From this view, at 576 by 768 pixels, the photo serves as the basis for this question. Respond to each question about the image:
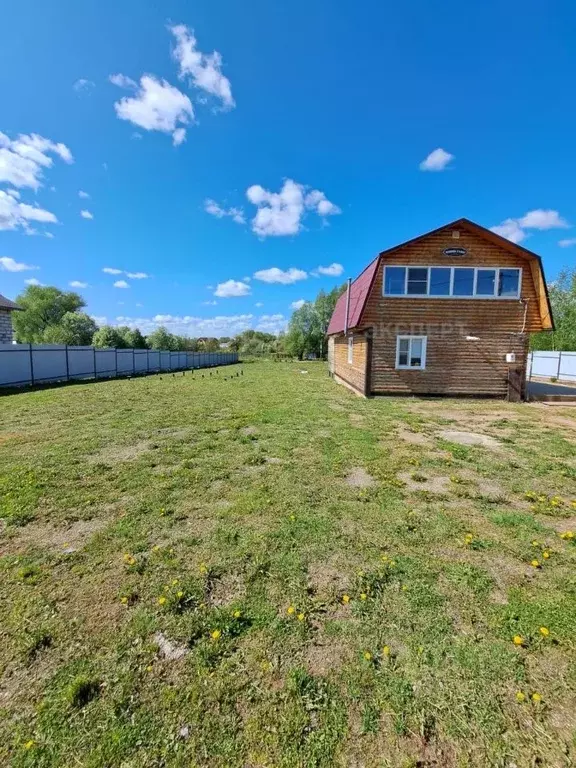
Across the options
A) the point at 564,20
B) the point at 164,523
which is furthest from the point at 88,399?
the point at 564,20

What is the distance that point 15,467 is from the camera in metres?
4.95

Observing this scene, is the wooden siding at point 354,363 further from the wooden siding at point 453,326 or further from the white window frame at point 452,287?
the white window frame at point 452,287

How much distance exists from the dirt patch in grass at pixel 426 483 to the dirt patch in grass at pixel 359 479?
0.46 metres

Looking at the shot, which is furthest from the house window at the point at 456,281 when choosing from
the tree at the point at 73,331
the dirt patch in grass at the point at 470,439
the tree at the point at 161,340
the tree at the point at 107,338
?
the tree at the point at 161,340

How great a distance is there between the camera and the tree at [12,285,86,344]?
165 ft

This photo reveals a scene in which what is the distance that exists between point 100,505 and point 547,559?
4479mm

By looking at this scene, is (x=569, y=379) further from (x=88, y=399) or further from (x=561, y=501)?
(x=88, y=399)

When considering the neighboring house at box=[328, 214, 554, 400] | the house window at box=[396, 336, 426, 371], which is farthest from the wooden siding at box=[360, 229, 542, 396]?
the house window at box=[396, 336, 426, 371]

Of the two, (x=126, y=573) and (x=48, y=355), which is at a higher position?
(x=48, y=355)

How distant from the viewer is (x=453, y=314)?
12055 mm

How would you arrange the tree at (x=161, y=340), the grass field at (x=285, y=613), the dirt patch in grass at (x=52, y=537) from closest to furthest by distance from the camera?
the grass field at (x=285, y=613), the dirt patch in grass at (x=52, y=537), the tree at (x=161, y=340)

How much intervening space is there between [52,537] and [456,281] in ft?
42.3

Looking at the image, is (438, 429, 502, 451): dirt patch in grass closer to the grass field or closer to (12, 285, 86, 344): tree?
the grass field

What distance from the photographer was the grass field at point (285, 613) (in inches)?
63.8
